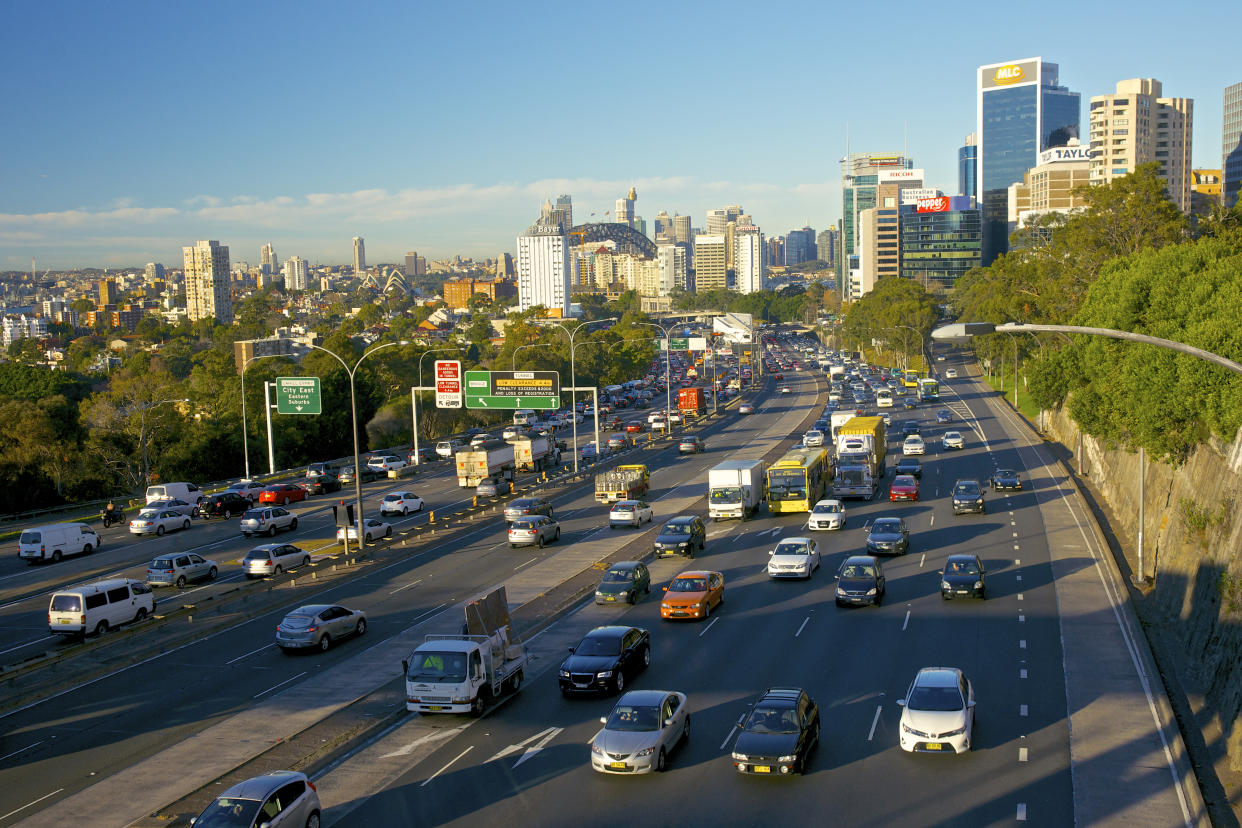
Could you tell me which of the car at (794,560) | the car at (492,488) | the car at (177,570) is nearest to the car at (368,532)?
the car at (177,570)

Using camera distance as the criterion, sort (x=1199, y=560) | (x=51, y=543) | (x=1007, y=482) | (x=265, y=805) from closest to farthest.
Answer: (x=265, y=805), (x=1199, y=560), (x=51, y=543), (x=1007, y=482)

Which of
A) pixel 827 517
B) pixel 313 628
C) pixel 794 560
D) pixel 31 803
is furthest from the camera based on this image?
pixel 827 517

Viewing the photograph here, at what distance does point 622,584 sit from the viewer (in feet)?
116

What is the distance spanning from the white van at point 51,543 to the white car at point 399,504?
14.8 meters

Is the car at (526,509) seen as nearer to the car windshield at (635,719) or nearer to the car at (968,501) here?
the car at (968,501)

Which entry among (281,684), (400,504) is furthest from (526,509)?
(281,684)

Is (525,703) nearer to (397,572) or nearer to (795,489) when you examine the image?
(397,572)

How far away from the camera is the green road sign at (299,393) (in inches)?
2422

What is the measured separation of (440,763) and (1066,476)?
51459 millimetres

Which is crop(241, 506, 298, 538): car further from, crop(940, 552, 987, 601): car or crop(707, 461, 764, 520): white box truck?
crop(940, 552, 987, 601): car

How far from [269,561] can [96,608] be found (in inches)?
346

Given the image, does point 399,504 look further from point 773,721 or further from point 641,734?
point 773,721

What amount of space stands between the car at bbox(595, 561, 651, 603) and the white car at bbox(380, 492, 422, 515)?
23.9m

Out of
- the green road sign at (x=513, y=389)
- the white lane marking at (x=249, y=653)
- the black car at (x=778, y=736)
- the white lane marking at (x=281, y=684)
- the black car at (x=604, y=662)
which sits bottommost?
the white lane marking at (x=249, y=653)
